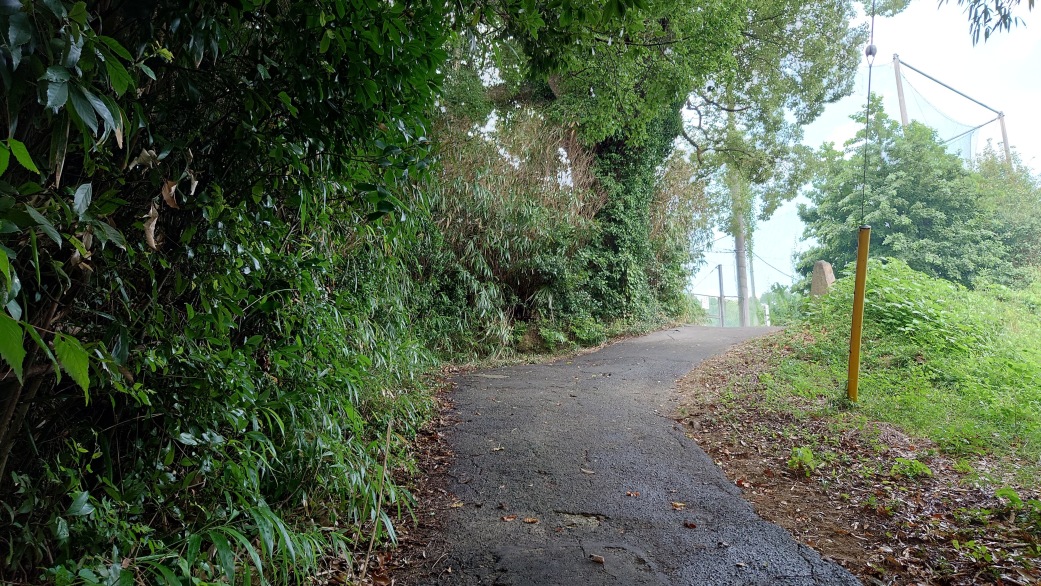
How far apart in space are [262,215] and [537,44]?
2.59 meters

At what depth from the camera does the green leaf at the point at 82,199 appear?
1243mm

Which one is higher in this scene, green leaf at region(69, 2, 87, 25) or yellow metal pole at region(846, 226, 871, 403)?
green leaf at region(69, 2, 87, 25)

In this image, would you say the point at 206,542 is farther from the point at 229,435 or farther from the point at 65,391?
the point at 65,391

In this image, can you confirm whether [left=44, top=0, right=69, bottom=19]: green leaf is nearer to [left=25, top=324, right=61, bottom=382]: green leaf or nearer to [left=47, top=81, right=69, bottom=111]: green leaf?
[left=47, top=81, right=69, bottom=111]: green leaf

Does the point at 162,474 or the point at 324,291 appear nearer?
the point at 162,474

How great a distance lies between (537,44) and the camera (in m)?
3.97

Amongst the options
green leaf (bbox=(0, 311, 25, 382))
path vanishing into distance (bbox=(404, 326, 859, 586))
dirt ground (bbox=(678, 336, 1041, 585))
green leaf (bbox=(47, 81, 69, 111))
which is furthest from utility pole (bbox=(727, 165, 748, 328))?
green leaf (bbox=(0, 311, 25, 382))

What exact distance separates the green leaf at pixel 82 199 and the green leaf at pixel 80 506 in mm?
884

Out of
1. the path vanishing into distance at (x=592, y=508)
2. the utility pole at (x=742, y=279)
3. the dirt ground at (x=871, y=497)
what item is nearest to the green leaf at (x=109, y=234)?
the path vanishing into distance at (x=592, y=508)

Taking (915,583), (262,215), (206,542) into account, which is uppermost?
(262,215)

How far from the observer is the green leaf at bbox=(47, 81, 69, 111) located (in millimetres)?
912

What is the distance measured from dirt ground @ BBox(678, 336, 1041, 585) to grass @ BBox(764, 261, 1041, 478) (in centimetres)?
36

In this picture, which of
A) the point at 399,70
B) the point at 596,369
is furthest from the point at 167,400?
the point at 596,369

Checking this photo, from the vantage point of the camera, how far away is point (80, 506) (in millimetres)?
1608
